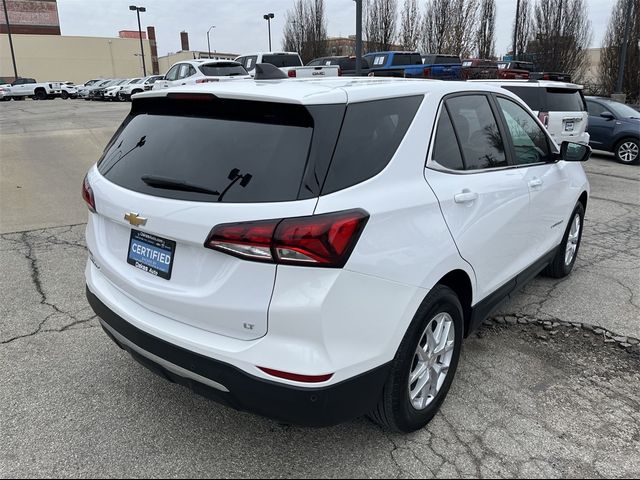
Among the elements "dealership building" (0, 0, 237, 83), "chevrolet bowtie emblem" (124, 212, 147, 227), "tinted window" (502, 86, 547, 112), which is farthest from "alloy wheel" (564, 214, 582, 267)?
"dealership building" (0, 0, 237, 83)

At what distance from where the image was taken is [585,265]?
5.35 metres

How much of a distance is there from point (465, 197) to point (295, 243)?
1.20m

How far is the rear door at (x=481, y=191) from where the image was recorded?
271 centimetres

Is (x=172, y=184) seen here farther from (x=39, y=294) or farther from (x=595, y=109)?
(x=595, y=109)

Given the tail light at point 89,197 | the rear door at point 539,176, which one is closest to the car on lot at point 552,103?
the rear door at point 539,176

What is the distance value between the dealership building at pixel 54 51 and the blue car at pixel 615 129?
2359 inches

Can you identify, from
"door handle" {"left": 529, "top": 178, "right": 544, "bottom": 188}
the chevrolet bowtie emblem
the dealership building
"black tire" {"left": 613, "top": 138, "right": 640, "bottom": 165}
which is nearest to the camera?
the chevrolet bowtie emblem

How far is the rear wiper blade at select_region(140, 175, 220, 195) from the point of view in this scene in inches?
86.1

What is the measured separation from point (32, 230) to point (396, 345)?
5.48 m

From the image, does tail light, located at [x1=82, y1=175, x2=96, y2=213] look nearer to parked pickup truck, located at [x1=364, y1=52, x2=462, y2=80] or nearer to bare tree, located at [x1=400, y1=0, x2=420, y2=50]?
parked pickup truck, located at [x1=364, y1=52, x2=462, y2=80]

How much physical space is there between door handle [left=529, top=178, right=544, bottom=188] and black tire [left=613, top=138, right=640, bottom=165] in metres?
10.6

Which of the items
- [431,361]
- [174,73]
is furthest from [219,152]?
[174,73]

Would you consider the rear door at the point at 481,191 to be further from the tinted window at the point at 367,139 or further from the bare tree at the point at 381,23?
the bare tree at the point at 381,23

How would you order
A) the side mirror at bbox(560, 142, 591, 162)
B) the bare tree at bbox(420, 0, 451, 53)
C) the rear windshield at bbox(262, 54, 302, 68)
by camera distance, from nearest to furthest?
the side mirror at bbox(560, 142, 591, 162)
the rear windshield at bbox(262, 54, 302, 68)
the bare tree at bbox(420, 0, 451, 53)
